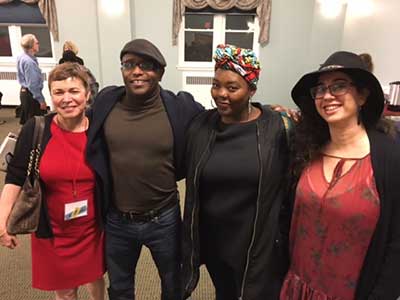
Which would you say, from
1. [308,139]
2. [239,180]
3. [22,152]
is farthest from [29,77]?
[308,139]

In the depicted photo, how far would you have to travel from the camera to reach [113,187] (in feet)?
4.95

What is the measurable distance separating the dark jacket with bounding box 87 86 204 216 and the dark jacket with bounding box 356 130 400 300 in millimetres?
750

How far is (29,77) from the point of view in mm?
5105

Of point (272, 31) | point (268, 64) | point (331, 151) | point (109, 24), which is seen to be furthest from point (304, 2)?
point (331, 151)

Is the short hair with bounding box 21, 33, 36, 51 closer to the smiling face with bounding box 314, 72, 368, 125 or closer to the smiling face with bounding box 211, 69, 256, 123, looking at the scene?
the smiling face with bounding box 211, 69, 256, 123

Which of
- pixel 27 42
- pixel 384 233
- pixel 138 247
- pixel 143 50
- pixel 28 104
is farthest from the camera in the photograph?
pixel 28 104

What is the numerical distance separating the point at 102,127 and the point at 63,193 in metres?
0.33

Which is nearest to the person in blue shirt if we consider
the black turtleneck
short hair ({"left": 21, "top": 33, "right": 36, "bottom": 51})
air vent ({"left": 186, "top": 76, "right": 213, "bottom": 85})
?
short hair ({"left": 21, "top": 33, "right": 36, "bottom": 51})

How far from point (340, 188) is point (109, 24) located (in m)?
6.18

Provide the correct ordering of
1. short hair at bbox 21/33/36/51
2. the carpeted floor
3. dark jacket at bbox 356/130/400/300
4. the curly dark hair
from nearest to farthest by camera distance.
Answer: dark jacket at bbox 356/130/400/300 < the curly dark hair < the carpeted floor < short hair at bbox 21/33/36/51

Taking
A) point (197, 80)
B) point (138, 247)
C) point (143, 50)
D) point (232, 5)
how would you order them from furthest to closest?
point (197, 80) < point (232, 5) < point (138, 247) < point (143, 50)

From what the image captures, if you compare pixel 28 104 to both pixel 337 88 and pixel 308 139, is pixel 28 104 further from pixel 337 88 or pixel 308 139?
pixel 337 88

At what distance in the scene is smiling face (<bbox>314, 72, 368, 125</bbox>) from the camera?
1081 mm

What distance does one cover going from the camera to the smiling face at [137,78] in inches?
55.0
